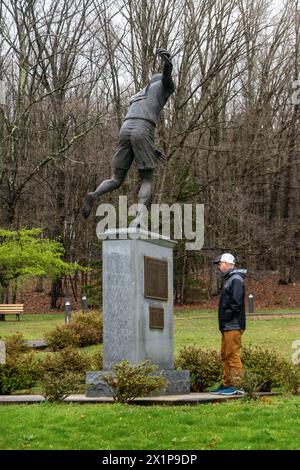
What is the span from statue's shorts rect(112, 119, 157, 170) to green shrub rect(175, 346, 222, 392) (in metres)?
2.89

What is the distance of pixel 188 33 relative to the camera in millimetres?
36031

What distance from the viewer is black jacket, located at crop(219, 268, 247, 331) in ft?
37.5

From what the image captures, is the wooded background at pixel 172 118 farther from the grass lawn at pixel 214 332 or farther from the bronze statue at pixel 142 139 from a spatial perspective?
the bronze statue at pixel 142 139

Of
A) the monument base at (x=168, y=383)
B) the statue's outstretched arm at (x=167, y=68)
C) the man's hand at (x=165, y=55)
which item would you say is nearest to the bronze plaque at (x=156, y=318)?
the monument base at (x=168, y=383)

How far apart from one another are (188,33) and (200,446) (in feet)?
99.0

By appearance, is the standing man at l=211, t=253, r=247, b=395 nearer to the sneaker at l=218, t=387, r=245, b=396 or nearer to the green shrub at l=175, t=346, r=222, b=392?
the sneaker at l=218, t=387, r=245, b=396

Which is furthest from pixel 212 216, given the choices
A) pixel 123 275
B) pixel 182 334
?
pixel 123 275

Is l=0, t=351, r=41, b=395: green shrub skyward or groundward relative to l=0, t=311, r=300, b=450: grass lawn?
skyward

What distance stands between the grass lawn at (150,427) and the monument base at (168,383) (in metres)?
1.14

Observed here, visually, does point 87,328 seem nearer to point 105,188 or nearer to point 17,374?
point 17,374

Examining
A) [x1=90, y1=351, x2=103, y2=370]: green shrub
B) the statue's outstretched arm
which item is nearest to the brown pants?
[x1=90, y1=351, x2=103, y2=370]: green shrub

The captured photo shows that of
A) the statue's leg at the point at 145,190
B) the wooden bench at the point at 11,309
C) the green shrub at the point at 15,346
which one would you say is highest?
the statue's leg at the point at 145,190

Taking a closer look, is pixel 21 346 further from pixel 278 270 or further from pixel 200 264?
pixel 278 270

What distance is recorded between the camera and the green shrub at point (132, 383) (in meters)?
10.0
